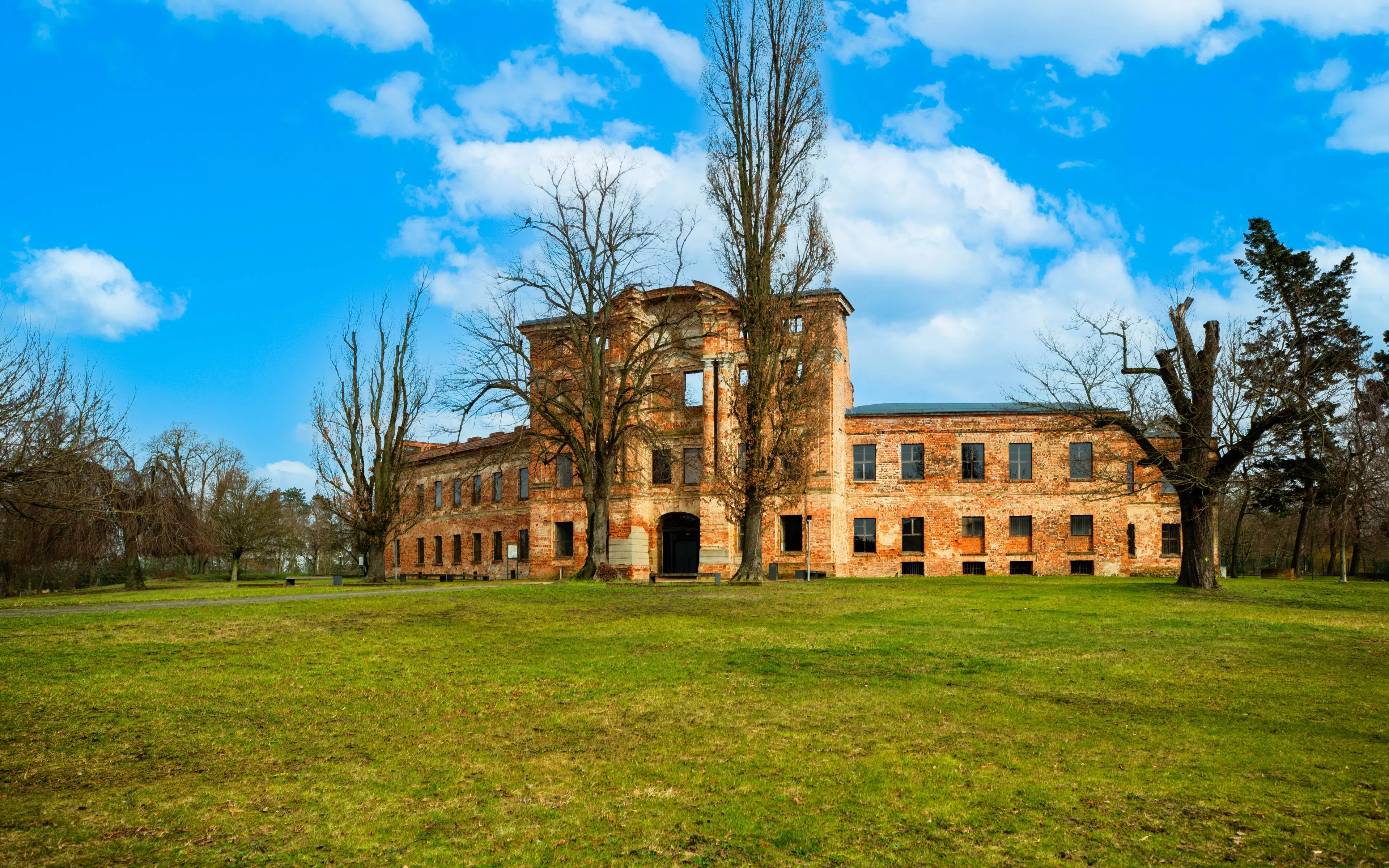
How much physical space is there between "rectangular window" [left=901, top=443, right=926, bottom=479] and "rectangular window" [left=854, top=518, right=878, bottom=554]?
2686mm

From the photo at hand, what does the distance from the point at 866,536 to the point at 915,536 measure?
227cm

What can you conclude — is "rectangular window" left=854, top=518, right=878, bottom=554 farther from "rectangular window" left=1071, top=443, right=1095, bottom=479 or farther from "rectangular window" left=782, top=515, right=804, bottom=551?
"rectangular window" left=1071, top=443, right=1095, bottom=479

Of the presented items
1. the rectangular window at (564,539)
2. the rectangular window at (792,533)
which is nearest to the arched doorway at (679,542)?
the rectangular window at (792,533)

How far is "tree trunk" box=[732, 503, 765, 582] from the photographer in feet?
89.9

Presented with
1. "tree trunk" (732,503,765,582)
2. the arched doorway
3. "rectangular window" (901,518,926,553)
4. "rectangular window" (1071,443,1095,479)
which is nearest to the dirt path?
"tree trunk" (732,503,765,582)

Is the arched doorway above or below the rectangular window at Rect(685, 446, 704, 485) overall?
below

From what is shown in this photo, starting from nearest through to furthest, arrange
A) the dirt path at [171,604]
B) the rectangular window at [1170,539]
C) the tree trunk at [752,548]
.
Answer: the dirt path at [171,604] → the tree trunk at [752,548] → the rectangular window at [1170,539]

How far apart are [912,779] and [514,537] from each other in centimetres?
4007

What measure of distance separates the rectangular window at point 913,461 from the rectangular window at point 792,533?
6098mm

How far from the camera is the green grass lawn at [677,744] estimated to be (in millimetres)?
6012

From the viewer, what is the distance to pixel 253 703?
9.84 m

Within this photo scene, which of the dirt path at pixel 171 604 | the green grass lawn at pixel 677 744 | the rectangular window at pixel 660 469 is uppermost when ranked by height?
the rectangular window at pixel 660 469

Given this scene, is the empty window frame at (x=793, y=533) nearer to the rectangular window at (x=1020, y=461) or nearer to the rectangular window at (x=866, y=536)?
the rectangular window at (x=866, y=536)

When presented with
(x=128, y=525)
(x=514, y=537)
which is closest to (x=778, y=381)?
(x=514, y=537)
